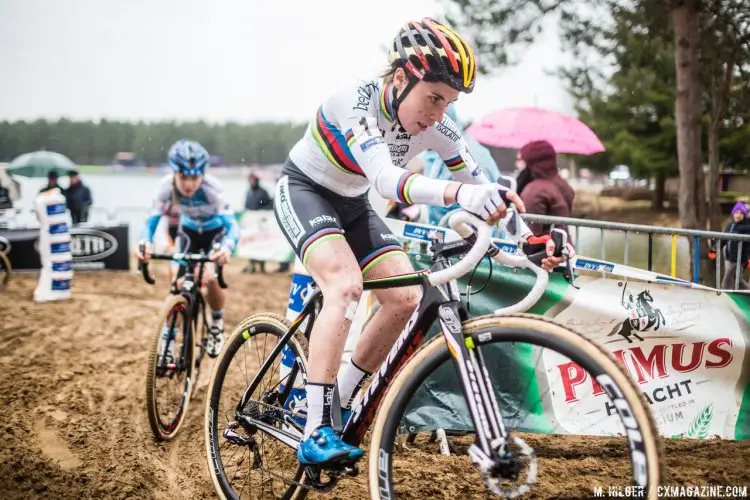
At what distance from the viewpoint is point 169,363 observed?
500 cm

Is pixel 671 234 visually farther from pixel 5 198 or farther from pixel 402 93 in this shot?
pixel 5 198

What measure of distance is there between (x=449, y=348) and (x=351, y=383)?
0.93m

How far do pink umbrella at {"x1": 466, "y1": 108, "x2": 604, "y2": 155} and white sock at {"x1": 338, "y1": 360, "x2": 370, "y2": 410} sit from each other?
6.29 m

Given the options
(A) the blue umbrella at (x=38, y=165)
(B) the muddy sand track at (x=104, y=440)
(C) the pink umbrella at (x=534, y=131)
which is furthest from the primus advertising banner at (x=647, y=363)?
(A) the blue umbrella at (x=38, y=165)

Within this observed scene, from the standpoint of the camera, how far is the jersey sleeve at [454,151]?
3213mm

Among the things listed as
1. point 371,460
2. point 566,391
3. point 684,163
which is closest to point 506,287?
point 566,391

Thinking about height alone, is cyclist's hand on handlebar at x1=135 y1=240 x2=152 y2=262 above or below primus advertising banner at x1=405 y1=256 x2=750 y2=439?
above

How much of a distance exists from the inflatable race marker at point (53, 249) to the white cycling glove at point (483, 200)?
9.99 meters

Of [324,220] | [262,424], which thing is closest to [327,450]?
[262,424]

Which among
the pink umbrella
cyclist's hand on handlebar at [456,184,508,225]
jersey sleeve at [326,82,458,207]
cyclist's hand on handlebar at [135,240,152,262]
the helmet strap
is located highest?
the pink umbrella

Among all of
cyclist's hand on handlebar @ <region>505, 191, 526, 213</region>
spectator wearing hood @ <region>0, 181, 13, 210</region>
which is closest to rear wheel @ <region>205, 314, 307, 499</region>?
cyclist's hand on handlebar @ <region>505, 191, 526, 213</region>

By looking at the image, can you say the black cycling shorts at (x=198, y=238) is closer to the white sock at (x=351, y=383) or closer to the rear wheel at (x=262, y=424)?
the rear wheel at (x=262, y=424)

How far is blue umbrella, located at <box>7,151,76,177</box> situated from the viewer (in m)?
16.3

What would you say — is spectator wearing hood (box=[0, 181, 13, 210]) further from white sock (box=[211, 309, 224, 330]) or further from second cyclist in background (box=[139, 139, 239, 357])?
white sock (box=[211, 309, 224, 330])
